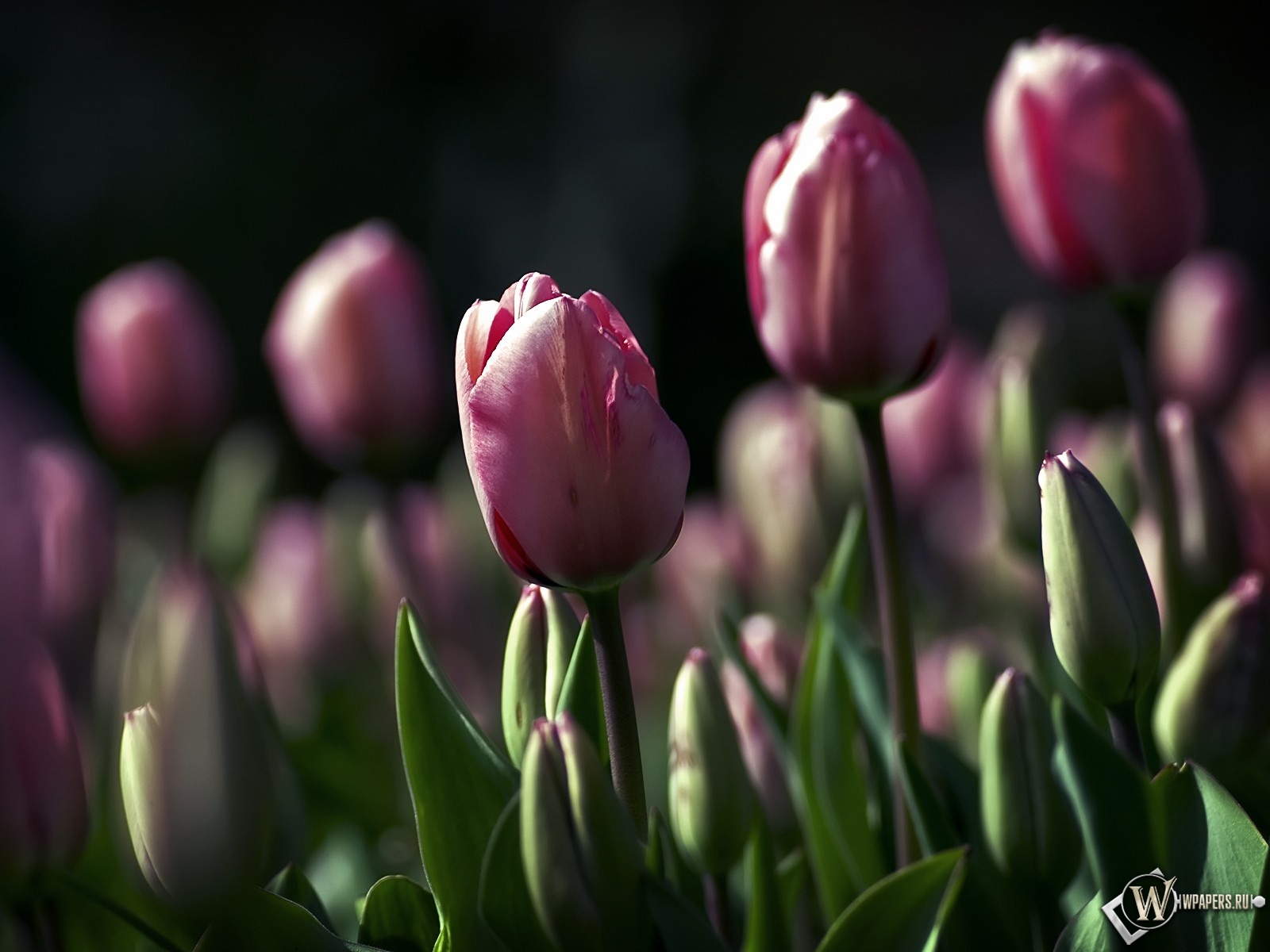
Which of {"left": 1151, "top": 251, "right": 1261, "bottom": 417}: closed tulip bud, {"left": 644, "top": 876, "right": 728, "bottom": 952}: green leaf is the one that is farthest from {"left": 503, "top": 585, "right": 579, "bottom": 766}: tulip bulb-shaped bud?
{"left": 1151, "top": 251, "right": 1261, "bottom": 417}: closed tulip bud

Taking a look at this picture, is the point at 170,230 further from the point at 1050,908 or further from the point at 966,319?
the point at 1050,908

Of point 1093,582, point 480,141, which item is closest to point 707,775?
point 1093,582

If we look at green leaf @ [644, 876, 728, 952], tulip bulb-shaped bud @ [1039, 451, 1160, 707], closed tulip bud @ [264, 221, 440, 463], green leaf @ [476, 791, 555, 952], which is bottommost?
green leaf @ [644, 876, 728, 952]

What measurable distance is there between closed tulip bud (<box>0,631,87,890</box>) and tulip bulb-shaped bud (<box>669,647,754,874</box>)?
0.23 meters

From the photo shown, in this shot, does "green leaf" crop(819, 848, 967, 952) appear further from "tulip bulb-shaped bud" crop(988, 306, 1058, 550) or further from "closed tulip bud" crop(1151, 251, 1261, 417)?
"closed tulip bud" crop(1151, 251, 1261, 417)

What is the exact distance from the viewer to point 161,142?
14.9 feet

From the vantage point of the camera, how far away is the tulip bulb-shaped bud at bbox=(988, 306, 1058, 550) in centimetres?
80

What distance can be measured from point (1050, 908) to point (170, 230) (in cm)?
445

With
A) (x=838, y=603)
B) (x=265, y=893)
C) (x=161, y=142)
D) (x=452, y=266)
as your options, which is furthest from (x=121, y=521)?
(x=161, y=142)

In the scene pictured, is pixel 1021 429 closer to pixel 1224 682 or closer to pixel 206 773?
pixel 1224 682

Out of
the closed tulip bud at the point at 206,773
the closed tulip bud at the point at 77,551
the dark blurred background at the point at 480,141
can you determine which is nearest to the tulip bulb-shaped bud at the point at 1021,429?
the closed tulip bud at the point at 206,773

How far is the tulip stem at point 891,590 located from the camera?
0.58 metres

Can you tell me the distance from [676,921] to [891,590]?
22 cm

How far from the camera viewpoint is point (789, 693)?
0.72 metres
